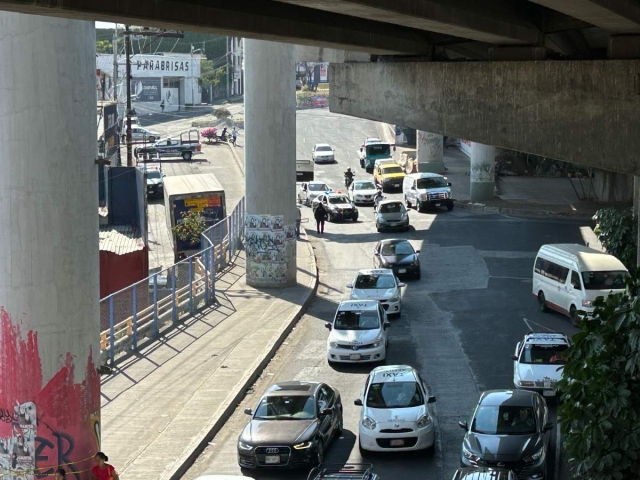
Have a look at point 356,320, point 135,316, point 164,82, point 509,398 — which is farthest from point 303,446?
point 164,82

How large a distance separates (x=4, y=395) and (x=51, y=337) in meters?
1.23

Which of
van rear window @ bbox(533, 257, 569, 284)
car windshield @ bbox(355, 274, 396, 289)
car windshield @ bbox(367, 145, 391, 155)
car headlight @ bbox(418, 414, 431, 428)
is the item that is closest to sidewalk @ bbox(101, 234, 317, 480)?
car windshield @ bbox(355, 274, 396, 289)

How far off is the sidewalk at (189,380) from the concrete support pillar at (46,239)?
2.06m

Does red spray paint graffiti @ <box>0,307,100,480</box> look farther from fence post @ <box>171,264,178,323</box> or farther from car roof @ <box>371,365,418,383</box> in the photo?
fence post @ <box>171,264,178,323</box>

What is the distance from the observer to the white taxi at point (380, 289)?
31902 mm

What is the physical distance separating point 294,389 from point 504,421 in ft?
13.1

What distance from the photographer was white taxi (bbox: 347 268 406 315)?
3190cm

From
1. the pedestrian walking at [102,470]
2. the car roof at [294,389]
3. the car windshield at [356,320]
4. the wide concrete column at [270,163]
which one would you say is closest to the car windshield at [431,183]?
the wide concrete column at [270,163]

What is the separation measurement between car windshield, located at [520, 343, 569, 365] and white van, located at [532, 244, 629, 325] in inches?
204

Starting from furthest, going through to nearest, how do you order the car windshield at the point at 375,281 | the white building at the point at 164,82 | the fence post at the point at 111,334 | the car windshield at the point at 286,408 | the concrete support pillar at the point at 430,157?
the white building at the point at 164,82
the concrete support pillar at the point at 430,157
the car windshield at the point at 375,281
the fence post at the point at 111,334
the car windshield at the point at 286,408

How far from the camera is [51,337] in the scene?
16.7 metres

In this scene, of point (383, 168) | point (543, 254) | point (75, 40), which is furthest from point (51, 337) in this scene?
point (383, 168)

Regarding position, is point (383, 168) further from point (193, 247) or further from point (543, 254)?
point (543, 254)

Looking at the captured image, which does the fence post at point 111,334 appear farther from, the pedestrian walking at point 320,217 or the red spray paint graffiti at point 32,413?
the pedestrian walking at point 320,217
